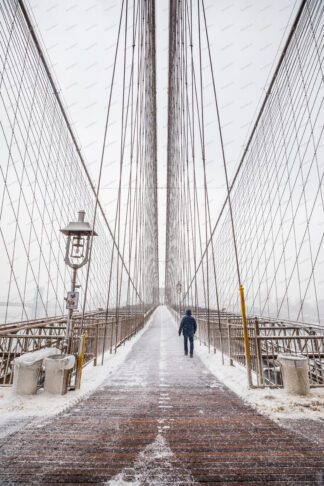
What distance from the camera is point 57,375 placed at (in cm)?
321

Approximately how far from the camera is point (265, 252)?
655 inches

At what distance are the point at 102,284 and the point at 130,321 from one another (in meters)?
16.7

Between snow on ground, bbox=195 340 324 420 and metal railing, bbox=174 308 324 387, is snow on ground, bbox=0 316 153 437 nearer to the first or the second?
snow on ground, bbox=195 340 324 420

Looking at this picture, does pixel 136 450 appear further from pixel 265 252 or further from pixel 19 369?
pixel 265 252

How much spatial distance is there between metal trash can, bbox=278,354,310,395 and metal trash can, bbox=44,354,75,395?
2.93 m

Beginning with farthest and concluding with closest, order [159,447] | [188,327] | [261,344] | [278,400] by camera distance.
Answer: [261,344], [188,327], [278,400], [159,447]

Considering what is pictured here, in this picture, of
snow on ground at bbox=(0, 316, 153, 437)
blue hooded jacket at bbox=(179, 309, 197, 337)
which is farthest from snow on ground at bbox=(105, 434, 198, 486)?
blue hooded jacket at bbox=(179, 309, 197, 337)

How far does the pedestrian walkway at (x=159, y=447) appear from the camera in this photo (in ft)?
5.49

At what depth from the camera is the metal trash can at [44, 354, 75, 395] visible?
10.5 feet

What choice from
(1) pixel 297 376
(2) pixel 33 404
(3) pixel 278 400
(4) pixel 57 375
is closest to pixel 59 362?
(4) pixel 57 375

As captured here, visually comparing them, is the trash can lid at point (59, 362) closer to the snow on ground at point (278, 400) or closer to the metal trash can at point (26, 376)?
the metal trash can at point (26, 376)

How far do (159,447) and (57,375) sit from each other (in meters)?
1.79

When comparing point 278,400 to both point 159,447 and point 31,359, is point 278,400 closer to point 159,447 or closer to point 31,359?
point 159,447

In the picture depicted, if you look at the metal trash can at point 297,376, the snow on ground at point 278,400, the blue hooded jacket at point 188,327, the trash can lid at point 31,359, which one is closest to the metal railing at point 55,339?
the trash can lid at point 31,359
